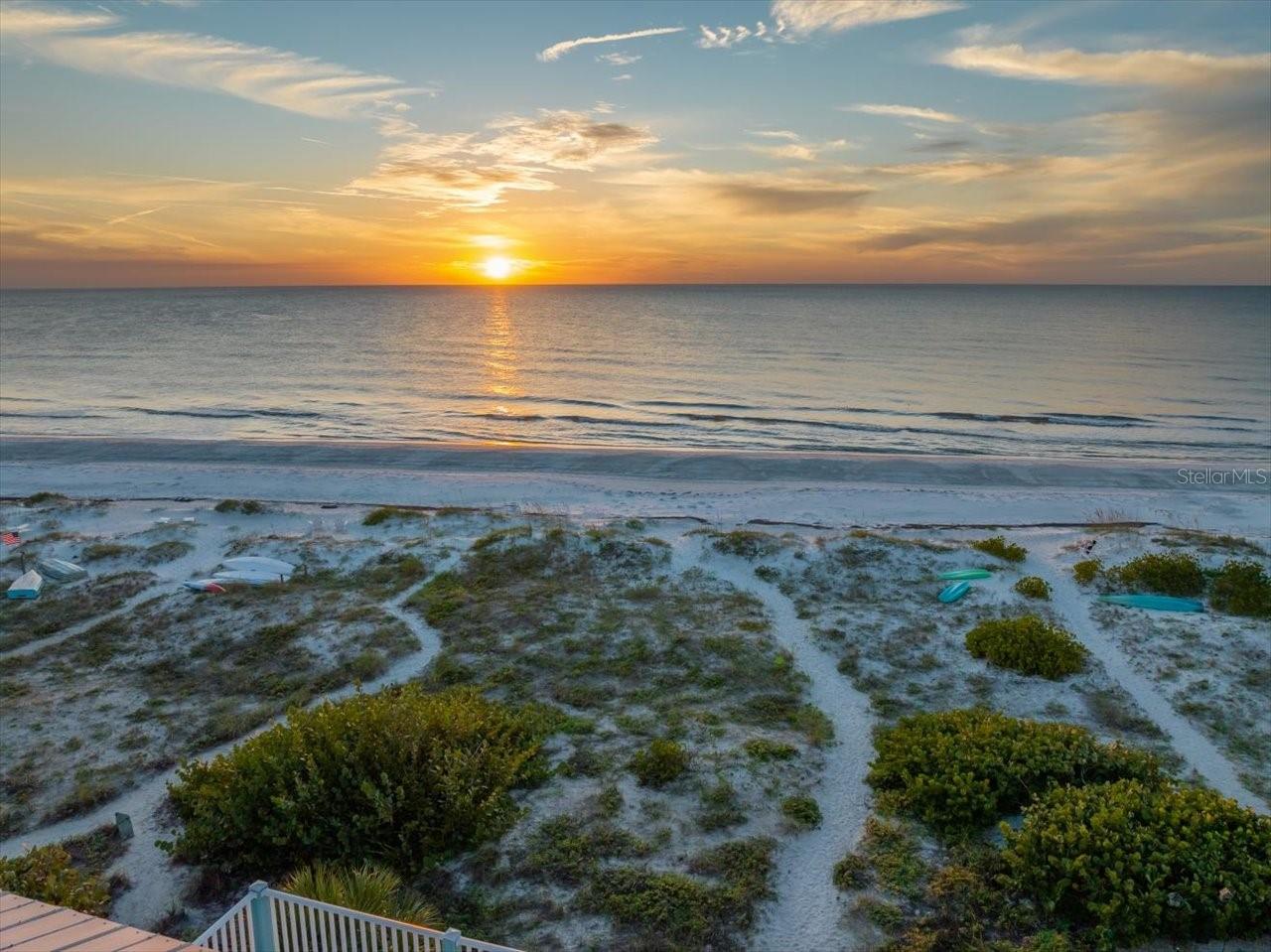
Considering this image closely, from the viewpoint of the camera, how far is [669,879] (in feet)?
29.2

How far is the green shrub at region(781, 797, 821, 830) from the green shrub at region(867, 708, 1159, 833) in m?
0.95

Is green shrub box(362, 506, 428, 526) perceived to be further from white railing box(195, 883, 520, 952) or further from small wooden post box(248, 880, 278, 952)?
small wooden post box(248, 880, 278, 952)

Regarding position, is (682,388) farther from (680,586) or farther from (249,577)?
(249,577)

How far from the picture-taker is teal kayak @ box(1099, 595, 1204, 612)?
645 inches

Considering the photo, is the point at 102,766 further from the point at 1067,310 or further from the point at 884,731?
the point at 1067,310

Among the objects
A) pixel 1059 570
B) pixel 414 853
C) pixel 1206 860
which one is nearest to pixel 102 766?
pixel 414 853

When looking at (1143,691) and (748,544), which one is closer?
(1143,691)

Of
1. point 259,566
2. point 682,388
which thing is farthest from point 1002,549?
point 682,388

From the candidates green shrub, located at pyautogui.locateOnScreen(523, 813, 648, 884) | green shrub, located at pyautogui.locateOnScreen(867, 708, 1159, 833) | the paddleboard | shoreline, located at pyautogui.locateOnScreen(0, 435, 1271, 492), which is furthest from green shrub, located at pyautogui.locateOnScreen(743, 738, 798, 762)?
shoreline, located at pyautogui.locateOnScreen(0, 435, 1271, 492)

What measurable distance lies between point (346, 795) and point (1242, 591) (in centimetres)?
1691

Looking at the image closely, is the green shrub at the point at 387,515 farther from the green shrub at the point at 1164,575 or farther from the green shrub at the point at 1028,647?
the green shrub at the point at 1164,575

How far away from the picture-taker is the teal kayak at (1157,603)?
16.4 metres

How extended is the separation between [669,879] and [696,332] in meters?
104

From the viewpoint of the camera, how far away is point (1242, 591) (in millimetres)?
16500
